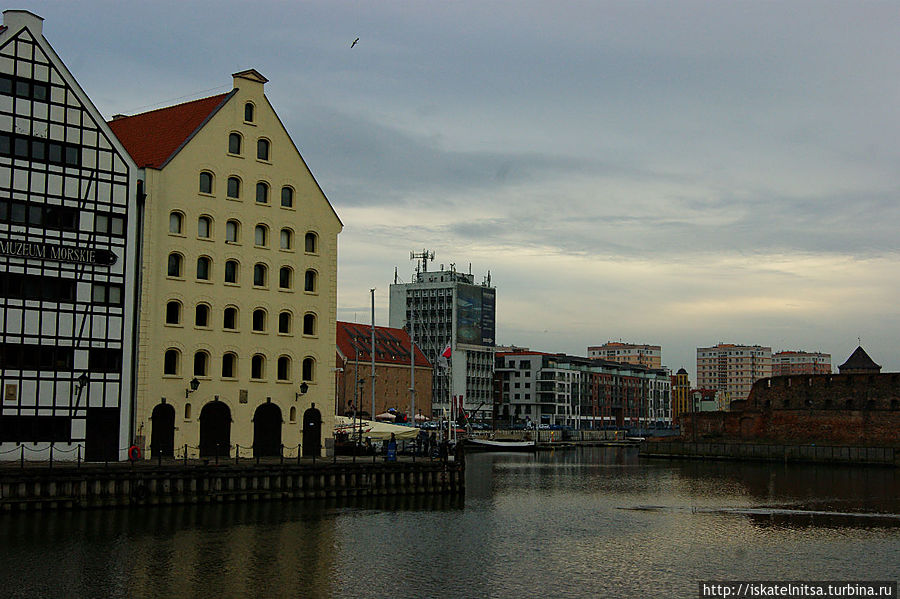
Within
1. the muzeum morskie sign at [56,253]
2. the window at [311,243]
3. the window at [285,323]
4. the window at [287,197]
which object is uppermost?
the window at [287,197]

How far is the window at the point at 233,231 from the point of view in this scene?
62.7 m

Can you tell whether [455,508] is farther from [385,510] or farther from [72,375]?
[72,375]

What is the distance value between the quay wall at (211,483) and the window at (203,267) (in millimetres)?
12597

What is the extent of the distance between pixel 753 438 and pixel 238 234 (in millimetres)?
76456

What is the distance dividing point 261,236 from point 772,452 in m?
71.0

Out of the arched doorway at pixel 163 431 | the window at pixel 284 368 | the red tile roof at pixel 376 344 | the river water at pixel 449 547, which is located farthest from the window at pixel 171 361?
the red tile roof at pixel 376 344

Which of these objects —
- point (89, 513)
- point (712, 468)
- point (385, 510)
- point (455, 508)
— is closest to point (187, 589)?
point (89, 513)

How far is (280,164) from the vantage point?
65312mm

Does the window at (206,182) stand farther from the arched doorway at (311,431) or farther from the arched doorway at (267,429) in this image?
the arched doorway at (311,431)

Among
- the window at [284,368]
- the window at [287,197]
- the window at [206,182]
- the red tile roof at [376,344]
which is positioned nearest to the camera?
the window at [206,182]

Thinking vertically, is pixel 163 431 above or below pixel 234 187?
below

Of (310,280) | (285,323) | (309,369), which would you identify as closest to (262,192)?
(310,280)

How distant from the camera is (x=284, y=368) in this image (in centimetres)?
6550

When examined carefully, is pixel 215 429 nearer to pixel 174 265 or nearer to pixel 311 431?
pixel 311 431
